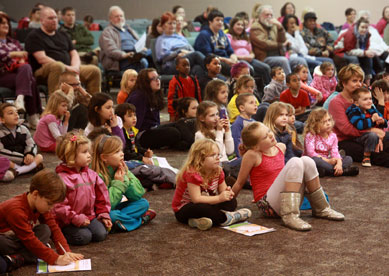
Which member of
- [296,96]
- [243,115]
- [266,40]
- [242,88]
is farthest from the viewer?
[266,40]

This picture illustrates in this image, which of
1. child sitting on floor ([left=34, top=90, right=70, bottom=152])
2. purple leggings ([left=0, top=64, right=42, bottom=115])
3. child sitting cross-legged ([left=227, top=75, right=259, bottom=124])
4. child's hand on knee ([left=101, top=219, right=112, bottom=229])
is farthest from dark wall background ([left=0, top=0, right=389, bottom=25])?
child's hand on knee ([left=101, top=219, right=112, bottom=229])

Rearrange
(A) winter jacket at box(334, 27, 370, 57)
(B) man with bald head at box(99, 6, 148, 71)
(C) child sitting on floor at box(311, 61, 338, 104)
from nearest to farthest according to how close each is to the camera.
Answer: (C) child sitting on floor at box(311, 61, 338, 104) → (B) man with bald head at box(99, 6, 148, 71) → (A) winter jacket at box(334, 27, 370, 57)

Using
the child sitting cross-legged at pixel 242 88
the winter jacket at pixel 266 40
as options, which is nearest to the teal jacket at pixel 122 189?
the child sitting cross-legged at pixel 242 88

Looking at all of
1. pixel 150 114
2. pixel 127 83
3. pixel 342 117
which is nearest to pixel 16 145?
pixel 150 114

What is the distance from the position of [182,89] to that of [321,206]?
133 inches

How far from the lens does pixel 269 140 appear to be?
12.3 feet

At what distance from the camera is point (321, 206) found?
3.67 meters

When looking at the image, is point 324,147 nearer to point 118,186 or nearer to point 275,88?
point 118,186

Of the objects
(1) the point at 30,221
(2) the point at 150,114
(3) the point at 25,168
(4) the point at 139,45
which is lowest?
(3) the point at 25,168

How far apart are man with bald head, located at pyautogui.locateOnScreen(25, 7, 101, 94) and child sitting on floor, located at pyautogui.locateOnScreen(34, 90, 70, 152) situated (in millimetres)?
1327

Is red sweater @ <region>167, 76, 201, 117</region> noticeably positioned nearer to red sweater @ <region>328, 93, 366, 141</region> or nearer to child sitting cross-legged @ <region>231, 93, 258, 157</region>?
child sitting cross-legged @ <region>231, 93, 258, 157</region>

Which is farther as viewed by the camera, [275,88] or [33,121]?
[275,88]

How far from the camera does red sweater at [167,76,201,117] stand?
6.77 m

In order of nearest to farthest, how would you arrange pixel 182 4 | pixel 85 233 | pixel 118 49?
pixel 85 233
pixel 118 49
pixel 182 4
